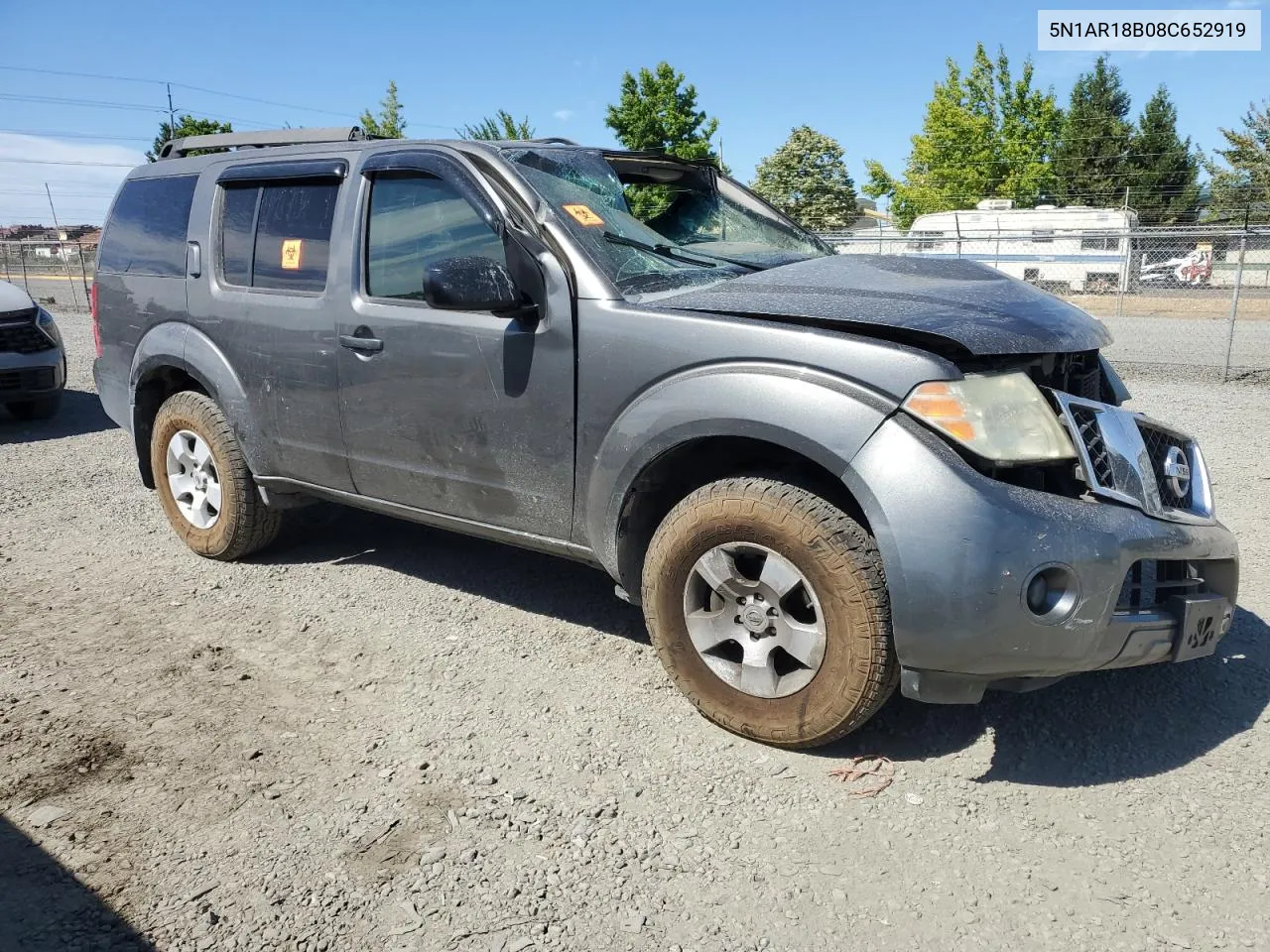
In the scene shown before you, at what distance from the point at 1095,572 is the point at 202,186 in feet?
14.1

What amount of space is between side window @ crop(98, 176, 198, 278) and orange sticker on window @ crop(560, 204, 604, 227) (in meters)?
2.28

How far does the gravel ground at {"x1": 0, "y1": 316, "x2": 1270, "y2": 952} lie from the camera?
7.76ft

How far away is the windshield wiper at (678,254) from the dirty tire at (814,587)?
1.03 m

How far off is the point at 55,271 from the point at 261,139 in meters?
32.7

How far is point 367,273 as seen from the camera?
13.1 feet

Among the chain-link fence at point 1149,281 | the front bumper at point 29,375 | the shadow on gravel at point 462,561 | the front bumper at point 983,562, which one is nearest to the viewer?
the front bumper at point 983,562

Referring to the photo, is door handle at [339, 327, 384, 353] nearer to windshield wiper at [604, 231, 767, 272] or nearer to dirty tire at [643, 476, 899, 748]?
windshield wiper at [604, 231, 767, 272]

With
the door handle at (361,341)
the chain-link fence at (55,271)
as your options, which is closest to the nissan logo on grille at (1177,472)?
the door handle at (361,341)

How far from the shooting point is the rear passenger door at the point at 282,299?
414 centimetres

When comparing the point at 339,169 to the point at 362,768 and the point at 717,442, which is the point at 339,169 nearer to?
the point at 717,442

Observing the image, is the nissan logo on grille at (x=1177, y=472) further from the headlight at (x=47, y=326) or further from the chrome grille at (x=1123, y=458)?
the headlight at (x=47, y=326)

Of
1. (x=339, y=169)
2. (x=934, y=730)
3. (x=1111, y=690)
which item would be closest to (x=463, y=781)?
(x=934, y=730)

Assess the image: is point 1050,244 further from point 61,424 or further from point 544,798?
point 544,798

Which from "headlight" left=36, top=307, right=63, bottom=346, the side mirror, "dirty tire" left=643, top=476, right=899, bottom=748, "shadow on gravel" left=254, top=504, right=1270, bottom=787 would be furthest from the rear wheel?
"dirty tire" left=643, top=476, right=899, bottom=748
